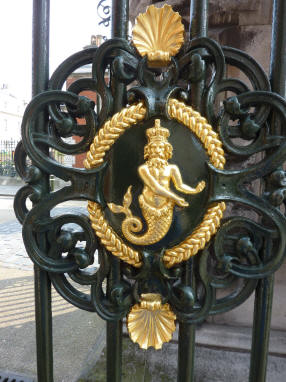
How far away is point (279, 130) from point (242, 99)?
14 cm

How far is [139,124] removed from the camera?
82 centimetres

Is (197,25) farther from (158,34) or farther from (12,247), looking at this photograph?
(12,247)

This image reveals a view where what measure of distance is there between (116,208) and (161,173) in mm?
165

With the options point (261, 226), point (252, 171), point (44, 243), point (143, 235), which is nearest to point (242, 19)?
point (252, 171)

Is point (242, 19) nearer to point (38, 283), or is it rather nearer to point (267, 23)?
point (267, 23)

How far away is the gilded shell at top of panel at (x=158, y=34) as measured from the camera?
0.78 m

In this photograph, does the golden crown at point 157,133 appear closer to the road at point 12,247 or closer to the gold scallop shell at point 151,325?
the gold scallop shell at point 151,325

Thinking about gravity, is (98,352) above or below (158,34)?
below

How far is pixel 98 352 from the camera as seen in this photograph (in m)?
1.64

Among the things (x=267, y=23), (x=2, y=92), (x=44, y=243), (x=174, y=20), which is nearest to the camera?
(x=174, y=20)

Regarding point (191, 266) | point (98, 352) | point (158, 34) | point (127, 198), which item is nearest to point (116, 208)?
point (127, 198)

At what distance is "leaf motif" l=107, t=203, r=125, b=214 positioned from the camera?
32.7 inches

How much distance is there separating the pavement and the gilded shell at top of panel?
750 millimetres

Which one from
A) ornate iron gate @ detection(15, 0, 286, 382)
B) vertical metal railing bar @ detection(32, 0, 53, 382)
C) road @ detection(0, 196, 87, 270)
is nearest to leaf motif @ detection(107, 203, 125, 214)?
ornate iron gate @ detection(15, 0, 286, 382)
